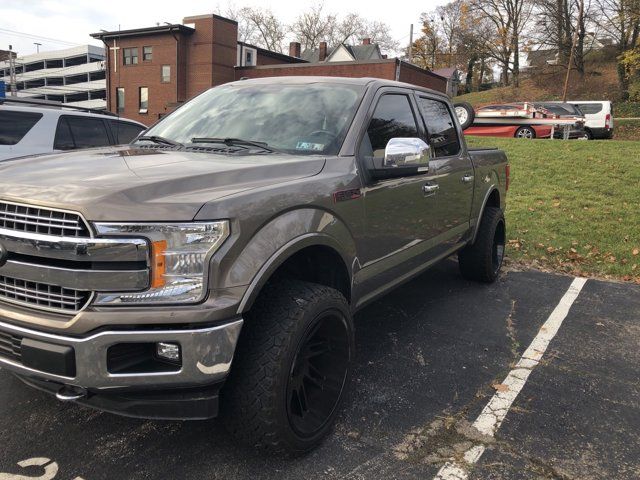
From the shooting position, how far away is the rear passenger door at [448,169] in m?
4.26

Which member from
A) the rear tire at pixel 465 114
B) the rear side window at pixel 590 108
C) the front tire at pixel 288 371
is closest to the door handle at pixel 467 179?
the rear tire at pixel 465 114

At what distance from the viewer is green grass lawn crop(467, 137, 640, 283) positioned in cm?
681

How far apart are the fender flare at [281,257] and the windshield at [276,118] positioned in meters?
0.61

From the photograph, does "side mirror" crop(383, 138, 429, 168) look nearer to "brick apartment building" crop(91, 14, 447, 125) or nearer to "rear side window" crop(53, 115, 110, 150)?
"rear side window" crop(53, 115, 110, 150)

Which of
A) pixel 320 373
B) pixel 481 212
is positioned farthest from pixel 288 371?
pixel 481 212

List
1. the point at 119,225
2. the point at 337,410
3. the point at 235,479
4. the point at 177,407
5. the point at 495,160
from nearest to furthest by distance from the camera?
the point at 119,225, the point at 177,407, the point at 235,479, the point at 337,410, the point at 495,160

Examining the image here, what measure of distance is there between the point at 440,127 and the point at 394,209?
152 centimetres

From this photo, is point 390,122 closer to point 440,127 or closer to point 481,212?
point 440,127

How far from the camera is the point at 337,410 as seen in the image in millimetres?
2816

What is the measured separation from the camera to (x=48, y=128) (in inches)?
286

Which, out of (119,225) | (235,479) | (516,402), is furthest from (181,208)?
(516,402)

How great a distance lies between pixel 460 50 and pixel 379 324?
59.6 meters

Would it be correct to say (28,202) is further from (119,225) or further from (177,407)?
(177,407)

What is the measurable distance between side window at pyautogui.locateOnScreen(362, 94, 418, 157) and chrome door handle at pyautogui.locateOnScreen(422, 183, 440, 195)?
396 mm
